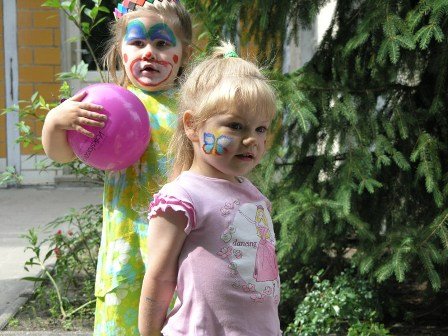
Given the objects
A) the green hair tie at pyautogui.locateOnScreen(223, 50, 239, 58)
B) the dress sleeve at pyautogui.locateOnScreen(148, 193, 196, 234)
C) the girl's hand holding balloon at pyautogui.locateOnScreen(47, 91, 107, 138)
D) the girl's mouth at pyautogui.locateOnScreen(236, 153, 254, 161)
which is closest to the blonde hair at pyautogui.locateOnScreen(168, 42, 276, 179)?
the green hair tie at pyautogui.locateOnScreen(223, 50, 239, 58)

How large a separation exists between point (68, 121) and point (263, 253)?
78 cm

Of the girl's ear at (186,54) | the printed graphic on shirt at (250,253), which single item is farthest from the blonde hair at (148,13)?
the printed graphic on shirt at (250,253)

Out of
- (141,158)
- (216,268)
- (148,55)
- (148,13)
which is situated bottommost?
(216,268)

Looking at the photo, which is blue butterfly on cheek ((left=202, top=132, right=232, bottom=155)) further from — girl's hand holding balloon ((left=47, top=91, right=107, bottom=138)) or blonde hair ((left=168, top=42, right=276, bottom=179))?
girl's hand holding balloon ((left=47, top=91, right=107, bottom=138))

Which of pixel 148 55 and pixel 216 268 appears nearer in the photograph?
pixel 216 268

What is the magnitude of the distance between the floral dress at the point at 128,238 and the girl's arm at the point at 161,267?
0.50 meters

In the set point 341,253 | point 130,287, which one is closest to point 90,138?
point 130,287

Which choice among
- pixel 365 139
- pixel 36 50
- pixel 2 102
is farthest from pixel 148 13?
pixel 2 102

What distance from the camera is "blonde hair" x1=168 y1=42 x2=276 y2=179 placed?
2105 mm

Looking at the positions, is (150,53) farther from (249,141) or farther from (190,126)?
(249,141)

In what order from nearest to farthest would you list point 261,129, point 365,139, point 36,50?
1. point 261,129
2. point 365,139
3. point 36,50

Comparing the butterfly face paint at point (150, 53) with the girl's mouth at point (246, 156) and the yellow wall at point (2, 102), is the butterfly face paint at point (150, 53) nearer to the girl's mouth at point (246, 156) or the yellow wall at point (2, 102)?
the girl's mouth at point (246, 156)

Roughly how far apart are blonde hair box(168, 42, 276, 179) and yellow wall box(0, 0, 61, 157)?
8549 millimetres

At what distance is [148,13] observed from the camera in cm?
276
